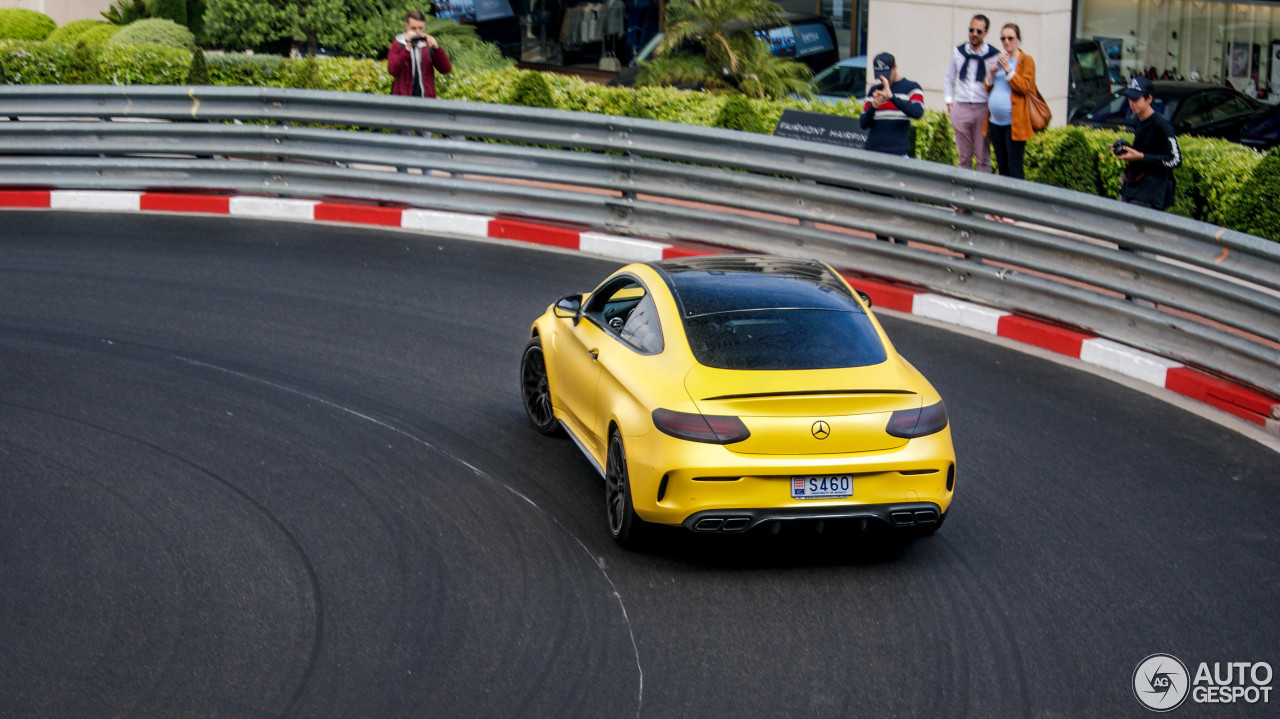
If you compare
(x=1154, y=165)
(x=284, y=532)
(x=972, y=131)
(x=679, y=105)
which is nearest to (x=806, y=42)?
(x=679, y=105)

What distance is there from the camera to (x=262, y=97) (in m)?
15.8

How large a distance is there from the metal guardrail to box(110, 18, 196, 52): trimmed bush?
987 cm

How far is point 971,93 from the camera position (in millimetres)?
14359

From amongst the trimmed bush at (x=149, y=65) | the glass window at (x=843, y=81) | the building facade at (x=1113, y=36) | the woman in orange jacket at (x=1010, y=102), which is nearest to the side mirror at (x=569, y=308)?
the woman in orange jacket at (x=1010, y=102)

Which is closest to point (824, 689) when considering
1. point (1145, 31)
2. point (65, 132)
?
point (65, 132)

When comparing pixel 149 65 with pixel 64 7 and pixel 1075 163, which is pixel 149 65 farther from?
pixel 64 7

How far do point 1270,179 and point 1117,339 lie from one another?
348 centimetres

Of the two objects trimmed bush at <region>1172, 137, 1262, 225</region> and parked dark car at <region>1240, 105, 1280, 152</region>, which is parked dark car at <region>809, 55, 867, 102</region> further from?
trimmed bush at <region>1172, 137, 1262, 225</region>

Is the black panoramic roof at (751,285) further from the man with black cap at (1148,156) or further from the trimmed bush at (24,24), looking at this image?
the trimmed bush at (24,24)

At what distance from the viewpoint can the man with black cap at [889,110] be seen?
13.6 metres

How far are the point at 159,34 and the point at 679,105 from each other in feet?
43.4

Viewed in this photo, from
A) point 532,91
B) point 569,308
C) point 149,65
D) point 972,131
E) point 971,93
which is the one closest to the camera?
point 569,308

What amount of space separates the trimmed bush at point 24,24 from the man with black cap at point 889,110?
21.3 meters

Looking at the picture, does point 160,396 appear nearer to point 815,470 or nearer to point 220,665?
point 220,665
